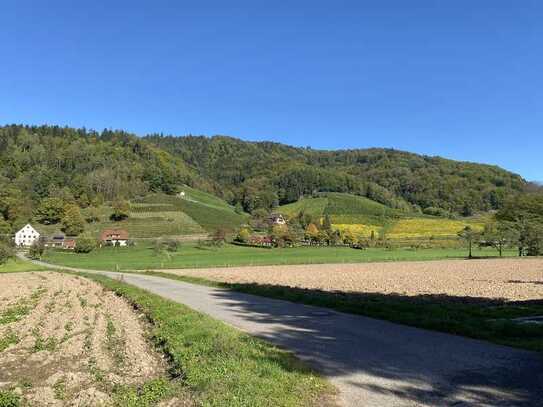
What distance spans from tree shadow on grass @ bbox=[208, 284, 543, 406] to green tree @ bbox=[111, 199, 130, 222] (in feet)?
438

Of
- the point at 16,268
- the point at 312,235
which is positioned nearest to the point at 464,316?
the point at 16,268

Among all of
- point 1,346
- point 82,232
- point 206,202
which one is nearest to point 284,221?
point 206,202

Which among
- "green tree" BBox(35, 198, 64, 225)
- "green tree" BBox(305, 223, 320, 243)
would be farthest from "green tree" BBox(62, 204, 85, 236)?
"green tree" BBox(305, 223, 320, 243)

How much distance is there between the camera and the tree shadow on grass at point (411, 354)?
793 centimetres

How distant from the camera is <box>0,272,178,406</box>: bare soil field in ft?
31.9

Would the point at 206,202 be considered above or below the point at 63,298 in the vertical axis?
above

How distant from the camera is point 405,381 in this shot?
8594 mm

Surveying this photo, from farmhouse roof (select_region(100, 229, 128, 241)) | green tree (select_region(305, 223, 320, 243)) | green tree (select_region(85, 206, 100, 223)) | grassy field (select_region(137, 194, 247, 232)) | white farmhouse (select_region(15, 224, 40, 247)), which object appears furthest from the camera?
grassy field (select_region(137, 194, 247, 232))

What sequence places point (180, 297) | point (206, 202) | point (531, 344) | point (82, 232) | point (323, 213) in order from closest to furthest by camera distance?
point (531, 344) < point (180, 297) < point (82, 232) < point (323, 213) < point (206, 202)

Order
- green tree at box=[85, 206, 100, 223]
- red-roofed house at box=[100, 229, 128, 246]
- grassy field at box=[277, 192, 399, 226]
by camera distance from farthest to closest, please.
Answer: grassy field at box=[277, 192, 399, 226] → green tree at box=[85, 206, 100, 223] → red-roofed house at box=[100, 229, 128, 246]

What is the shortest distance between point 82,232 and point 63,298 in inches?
4632

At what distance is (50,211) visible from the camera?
5748 inches

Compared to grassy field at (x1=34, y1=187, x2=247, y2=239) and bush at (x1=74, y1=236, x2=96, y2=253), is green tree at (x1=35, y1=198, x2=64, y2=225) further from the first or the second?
bush at (x1=74, y1=236, x2=96, y2=253)

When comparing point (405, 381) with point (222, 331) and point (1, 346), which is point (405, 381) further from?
point (1, 346)
